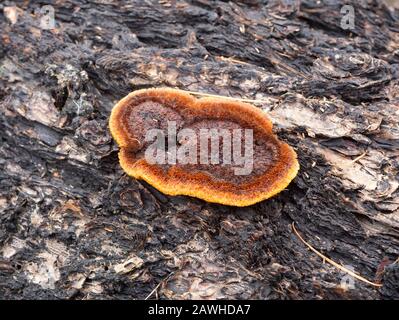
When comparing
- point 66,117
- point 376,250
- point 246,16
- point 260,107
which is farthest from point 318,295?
point 246,16

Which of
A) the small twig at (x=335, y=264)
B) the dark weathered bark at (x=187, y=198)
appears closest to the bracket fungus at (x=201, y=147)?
the dark weathered bark at (x=187, y=198)

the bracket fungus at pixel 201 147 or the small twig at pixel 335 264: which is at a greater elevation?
the bracket fungus at pixel 201 147

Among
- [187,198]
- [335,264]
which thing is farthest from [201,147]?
[335,264]

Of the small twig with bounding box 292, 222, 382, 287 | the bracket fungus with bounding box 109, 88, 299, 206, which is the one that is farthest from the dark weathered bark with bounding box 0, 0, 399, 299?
the bracket fungus with bounding box 109, 88, 299, 206

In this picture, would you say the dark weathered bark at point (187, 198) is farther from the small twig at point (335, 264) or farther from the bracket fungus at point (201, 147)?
the bracket fungus at point (201, 147)

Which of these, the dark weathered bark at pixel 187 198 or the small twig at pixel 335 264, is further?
the dark weathered bark at pixel 187 198

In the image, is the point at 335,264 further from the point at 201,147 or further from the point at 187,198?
the point at 201,147
